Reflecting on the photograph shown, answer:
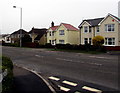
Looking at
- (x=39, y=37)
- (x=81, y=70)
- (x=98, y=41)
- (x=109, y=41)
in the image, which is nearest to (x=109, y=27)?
(x=109, y=41)

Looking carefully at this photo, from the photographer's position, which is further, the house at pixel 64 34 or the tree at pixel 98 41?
the house at pixel 64 34

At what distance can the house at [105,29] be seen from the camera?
26.5 metres

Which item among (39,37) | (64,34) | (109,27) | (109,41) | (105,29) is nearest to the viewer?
(109,27)

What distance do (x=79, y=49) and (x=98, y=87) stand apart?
20.4 meters

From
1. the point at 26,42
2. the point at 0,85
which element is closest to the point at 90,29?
the point at 26,42

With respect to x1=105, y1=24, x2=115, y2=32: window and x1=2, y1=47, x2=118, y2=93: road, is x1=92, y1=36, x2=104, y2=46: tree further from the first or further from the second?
x1=2, y1=47, x2=118, y2=93: road

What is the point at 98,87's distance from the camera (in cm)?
595

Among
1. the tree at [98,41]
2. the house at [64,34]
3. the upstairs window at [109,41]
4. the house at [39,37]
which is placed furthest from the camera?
the house at [39,37]

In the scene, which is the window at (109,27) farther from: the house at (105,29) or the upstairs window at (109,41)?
the upstairs window at (109,41)

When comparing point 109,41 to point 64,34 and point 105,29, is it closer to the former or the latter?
point 105,29

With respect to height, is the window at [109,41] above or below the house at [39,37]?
below

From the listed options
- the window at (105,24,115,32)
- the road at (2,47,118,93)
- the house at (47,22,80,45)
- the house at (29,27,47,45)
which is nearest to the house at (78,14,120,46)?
the window at (105,24,115,32)

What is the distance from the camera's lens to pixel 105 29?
28031mm

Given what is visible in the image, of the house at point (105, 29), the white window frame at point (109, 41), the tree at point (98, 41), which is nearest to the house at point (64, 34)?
the house at point (105, 29)
